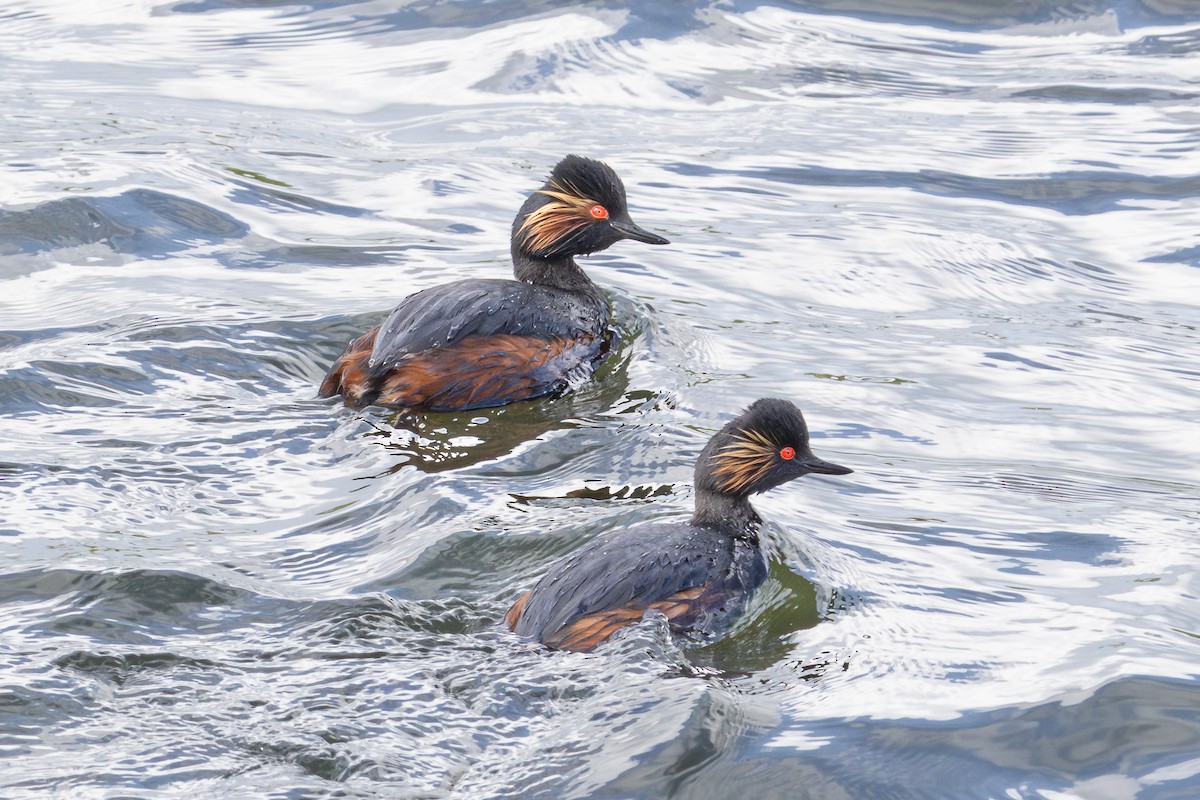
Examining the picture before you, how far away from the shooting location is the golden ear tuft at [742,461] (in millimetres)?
6633

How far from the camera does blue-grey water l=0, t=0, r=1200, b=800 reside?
17.4ft

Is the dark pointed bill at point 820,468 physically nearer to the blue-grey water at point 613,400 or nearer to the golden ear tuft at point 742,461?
the golden ear tuft at point 742,461

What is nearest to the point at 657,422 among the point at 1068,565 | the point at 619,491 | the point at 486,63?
the point at 619,491

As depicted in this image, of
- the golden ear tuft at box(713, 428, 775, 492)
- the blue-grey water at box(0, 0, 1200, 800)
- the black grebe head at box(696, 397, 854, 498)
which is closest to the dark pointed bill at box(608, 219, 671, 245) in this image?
the blue-grey water at box(0, 0, 1200, 800)

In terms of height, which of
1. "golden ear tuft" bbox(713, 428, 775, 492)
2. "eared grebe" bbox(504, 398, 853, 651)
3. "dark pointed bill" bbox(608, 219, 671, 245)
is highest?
"dark pointed bill" bbox(608, 219, 671, 245)

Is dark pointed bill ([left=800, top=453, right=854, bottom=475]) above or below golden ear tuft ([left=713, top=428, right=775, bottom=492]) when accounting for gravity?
below

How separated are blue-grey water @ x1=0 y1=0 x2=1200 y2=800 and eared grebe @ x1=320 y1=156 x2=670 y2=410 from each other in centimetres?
19

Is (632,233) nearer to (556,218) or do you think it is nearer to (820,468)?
(556,218)

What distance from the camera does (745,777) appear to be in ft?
16.8

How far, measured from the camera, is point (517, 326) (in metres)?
8.73

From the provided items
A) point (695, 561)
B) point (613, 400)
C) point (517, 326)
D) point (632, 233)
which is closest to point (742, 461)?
point (695, 561)

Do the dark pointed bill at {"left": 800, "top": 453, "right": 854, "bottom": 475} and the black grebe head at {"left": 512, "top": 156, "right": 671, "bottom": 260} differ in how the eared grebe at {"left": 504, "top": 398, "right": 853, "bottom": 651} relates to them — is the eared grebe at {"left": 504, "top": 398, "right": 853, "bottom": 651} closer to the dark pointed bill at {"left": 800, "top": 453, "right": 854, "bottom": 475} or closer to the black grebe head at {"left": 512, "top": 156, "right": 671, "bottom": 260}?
the dark pointed bill at {"left": 800, "top": 453, "right": 854, "bottom": 475}

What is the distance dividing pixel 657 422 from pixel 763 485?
4.96 feet

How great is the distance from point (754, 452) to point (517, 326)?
2.42 meters
